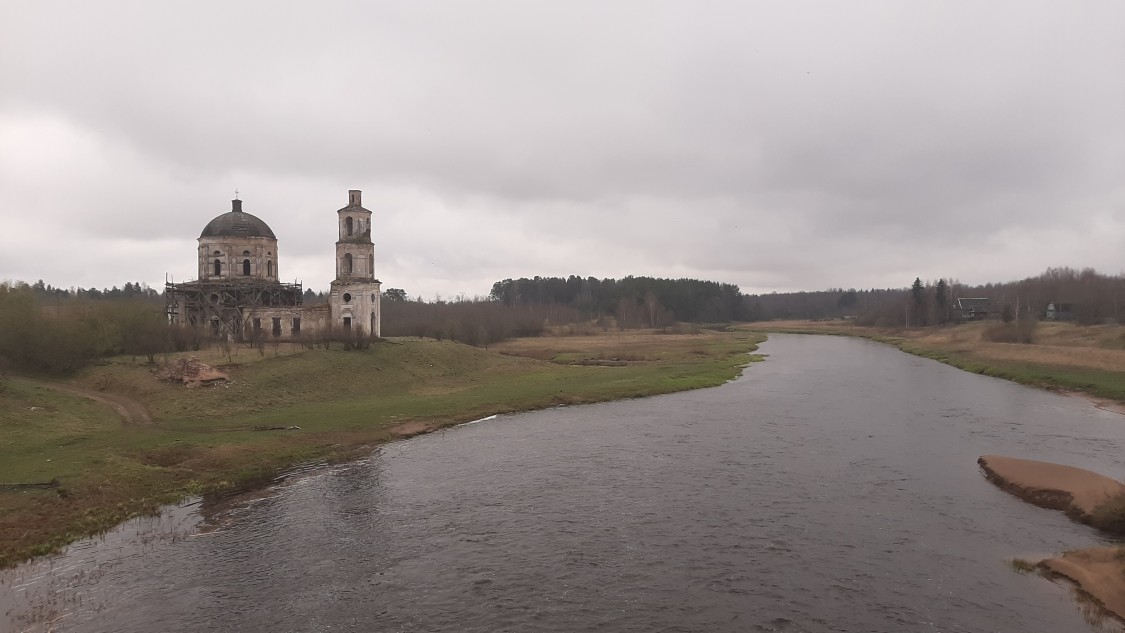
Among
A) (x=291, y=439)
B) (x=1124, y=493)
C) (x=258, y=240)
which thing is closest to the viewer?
(x=1124, y=493)

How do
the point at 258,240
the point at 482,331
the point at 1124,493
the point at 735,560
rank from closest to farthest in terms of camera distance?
the point at 735,560
the point at 1124,493
the point at 258,240
the point at 482,331

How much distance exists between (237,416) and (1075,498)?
37.5 metres

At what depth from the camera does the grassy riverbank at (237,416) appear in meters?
21.1

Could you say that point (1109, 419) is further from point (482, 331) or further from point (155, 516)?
point (482, 331)

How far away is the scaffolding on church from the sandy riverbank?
61.1 meters

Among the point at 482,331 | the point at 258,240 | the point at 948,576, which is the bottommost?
the point at 948,576

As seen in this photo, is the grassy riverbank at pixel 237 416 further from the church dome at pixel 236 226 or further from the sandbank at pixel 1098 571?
the sandbank at pixel 1098 571

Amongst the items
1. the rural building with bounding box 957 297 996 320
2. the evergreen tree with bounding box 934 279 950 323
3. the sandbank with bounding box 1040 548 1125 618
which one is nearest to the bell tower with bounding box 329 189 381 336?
the sandbank with bounding box 1040 548 1125 618

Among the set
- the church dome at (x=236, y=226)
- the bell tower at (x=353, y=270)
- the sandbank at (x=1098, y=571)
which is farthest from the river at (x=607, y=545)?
the church dome at (x=236, y=226)

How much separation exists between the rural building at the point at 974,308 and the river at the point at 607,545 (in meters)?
123

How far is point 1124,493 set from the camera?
19.9 metres

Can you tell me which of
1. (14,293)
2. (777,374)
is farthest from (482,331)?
(14,293)

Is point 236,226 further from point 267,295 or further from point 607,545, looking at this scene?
point 607,545

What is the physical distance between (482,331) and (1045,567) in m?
79.2
